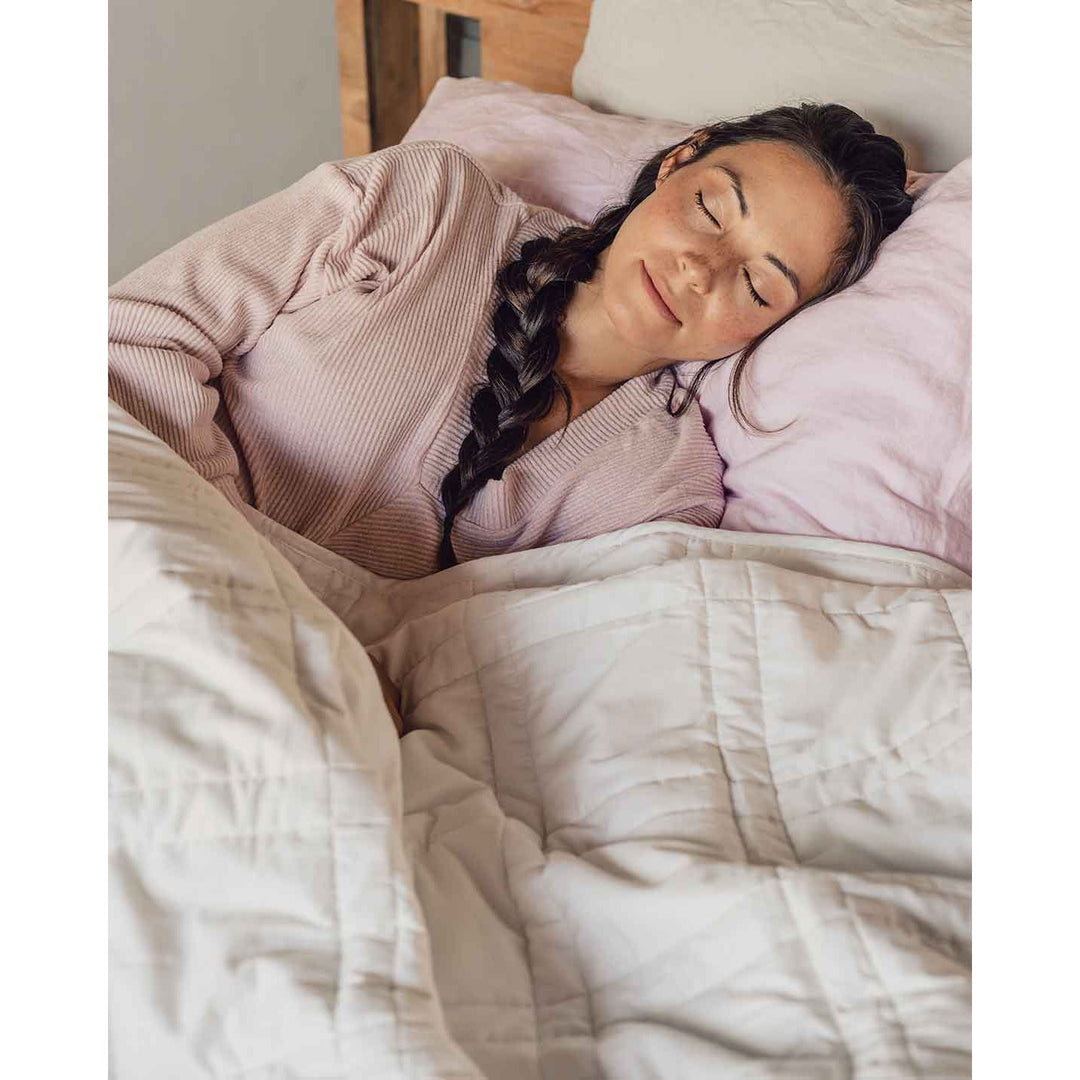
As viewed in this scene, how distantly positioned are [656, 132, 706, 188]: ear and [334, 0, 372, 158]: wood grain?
86cm

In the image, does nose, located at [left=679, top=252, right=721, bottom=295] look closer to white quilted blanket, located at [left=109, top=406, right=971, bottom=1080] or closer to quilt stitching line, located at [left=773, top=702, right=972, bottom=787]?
white quilted blanket, located at [left=109, top=406, right=971, bottom=1080]

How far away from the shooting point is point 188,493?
69cm

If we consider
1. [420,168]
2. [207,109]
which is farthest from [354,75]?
[420,168]

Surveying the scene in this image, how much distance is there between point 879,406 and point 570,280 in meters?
0.35

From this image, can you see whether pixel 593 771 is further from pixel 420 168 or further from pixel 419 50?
pixel 419 50

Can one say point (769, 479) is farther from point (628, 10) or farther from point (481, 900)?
point (628, 10)

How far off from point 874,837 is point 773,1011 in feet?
0.51

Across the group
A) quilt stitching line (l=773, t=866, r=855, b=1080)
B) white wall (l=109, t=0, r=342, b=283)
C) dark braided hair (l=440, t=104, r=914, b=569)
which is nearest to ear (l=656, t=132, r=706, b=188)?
dark braided hair (l=440, t=104, r=914, b=569)

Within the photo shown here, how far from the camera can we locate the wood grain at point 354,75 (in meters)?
1.74

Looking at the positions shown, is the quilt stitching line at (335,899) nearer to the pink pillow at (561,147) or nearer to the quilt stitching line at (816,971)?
the quilt stitching line at (816,971)

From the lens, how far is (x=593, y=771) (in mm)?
739

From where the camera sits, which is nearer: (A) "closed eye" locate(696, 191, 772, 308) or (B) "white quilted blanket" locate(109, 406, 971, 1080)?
(B) "white quilted blanket" locate(109, 406, 971, 1080)

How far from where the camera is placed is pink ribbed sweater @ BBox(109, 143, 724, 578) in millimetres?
998

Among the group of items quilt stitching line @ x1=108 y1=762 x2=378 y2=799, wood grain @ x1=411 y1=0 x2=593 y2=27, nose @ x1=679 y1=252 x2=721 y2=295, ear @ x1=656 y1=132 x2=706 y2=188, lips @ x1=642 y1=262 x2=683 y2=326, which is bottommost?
quilt stitching line @ x1=108 y1=762 x2=378 y2=799
